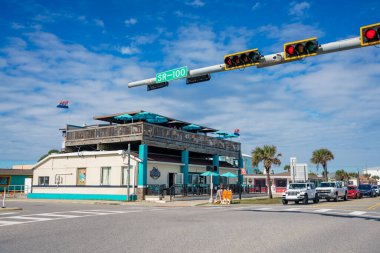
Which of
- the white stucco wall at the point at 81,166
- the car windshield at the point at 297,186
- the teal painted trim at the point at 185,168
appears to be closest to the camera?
the car windshield at the point at 297,186

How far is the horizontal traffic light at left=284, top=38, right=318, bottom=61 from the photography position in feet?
45.3

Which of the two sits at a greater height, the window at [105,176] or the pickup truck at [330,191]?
the window at [105,176]

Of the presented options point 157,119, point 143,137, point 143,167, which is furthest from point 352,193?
point 143,137

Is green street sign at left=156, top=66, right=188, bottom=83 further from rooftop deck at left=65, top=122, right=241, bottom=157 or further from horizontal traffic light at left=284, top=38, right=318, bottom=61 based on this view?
rooftop deck at left=65, top=122, right=241, bottom=157

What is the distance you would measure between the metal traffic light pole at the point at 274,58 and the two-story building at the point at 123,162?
15.0m

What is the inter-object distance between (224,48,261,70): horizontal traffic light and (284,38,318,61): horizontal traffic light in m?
1.30

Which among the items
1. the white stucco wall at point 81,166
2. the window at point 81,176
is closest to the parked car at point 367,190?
the white stucco wall at point 81,166

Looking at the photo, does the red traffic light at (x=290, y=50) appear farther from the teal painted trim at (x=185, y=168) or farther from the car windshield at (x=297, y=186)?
the teal painted trim at (x=185, y=168)

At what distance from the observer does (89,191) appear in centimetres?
3653

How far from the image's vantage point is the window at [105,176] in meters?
35.8

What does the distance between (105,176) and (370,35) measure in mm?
28579

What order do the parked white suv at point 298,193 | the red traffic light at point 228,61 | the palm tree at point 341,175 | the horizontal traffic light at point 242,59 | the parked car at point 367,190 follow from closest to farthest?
the horizontal traffic light at point 242,59
the red traffic light at point 228,61
the parked white suv at point 298,193
the parked car at point 367,190
the palm tree at point 341,175

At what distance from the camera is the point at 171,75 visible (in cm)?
1788

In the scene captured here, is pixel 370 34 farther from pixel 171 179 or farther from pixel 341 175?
pixel 341 175
